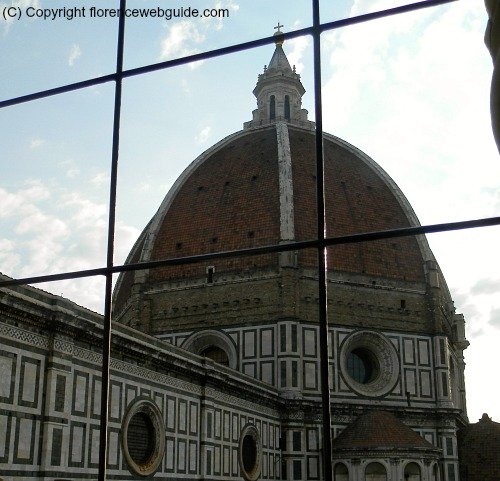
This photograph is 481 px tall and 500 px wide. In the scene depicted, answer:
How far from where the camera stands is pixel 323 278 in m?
3.36

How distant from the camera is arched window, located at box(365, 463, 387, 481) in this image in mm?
27031

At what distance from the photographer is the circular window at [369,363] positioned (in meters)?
30.5

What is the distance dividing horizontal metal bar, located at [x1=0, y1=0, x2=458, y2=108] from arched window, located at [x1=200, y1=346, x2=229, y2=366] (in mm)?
26900

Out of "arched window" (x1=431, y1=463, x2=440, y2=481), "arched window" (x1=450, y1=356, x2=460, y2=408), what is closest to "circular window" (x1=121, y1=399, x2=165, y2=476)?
"arched window" (x1=431, y1=463, x2=440, y2=481)

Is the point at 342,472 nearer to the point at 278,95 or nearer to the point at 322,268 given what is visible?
the point at 278,95

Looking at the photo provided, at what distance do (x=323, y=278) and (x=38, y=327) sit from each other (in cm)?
1264

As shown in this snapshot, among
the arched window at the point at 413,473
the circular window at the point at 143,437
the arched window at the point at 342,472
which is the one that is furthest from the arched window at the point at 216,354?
the circular window at the point at 143,437

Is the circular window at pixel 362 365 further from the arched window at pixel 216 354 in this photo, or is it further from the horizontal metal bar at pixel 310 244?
the horizontal metal bar at pixel 310 244

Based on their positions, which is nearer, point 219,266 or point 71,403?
point 71,403

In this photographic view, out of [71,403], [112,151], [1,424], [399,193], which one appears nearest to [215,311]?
[399,193]

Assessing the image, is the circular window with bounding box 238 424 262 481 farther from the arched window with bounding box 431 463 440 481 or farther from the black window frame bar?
the black window frame bar

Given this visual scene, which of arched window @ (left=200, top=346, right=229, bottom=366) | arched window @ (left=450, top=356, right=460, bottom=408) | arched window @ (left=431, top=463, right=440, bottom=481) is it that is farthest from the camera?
arched window @ (left=450, top=356, right=460, bottom=408)

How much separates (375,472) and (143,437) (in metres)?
10.9

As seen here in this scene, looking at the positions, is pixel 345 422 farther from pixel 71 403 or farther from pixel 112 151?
pixel 112 151
